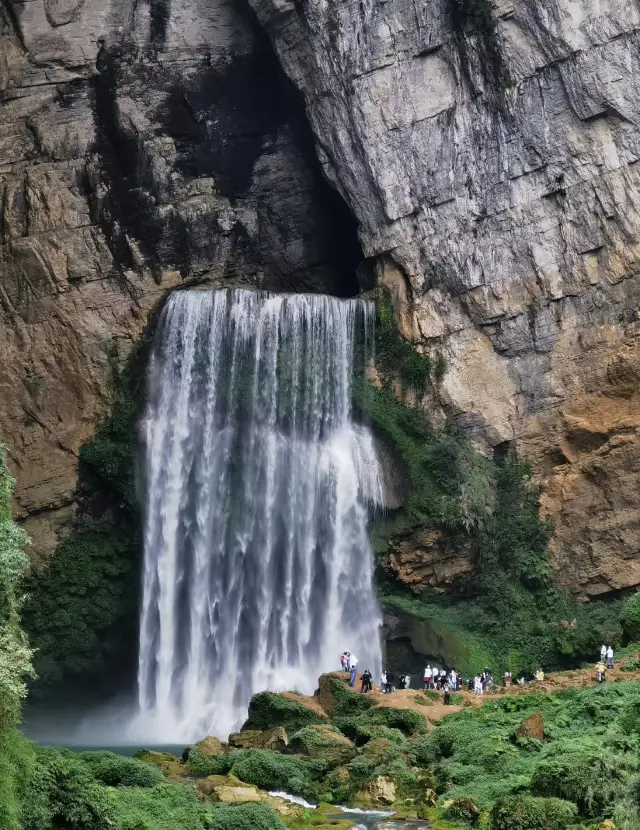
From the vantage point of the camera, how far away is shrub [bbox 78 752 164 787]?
22359 millimetres

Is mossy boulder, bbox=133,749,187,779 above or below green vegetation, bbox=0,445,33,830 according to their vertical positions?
below

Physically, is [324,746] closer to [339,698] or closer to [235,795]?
[235,795]

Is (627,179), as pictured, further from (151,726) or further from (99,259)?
(151,726)

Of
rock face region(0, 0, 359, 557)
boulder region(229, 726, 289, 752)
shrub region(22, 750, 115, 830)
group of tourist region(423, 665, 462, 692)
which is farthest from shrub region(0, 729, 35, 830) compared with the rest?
rock face region(0, 0, 359, 557)

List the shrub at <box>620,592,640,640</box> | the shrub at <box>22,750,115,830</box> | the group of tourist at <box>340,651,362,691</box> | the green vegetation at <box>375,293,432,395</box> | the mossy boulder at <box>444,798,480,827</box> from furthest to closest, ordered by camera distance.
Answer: the green vegetation at <box>375,293,432,395</box>
the shrub at <box>620,592,640,640</box>
the group of tourist at <box>340,651,362,691</box>
the mossy boulder at <box>444,798,480,827</box>
the shrub at <box>22,750,115,830</box>

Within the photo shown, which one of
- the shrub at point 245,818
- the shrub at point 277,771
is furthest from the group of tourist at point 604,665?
the shrub at point 245,818

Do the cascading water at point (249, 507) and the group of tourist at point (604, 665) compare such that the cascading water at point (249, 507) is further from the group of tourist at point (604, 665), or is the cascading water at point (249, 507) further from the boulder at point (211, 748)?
the boulder at point (211, 748)

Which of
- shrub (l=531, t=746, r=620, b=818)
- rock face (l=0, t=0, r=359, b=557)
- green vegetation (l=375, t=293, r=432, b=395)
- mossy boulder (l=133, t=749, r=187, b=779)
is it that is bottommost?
mossy boulder (l=133, t=749, r=187, b=779)

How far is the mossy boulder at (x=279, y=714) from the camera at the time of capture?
3000 cm

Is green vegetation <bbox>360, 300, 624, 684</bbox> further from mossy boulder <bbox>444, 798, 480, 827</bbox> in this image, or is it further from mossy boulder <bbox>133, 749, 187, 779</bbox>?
mossy boulder <bbox>444, 798, 480, 827</bbox>

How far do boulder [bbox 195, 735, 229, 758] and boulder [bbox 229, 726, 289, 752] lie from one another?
0.95 metres

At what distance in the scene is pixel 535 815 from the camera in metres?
19.8

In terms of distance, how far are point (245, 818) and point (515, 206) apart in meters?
26.6

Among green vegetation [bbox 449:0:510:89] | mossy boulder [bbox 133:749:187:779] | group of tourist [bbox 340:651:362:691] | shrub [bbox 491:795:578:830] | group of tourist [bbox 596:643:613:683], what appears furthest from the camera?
green vegetation [bbox 449:0:510:89]
